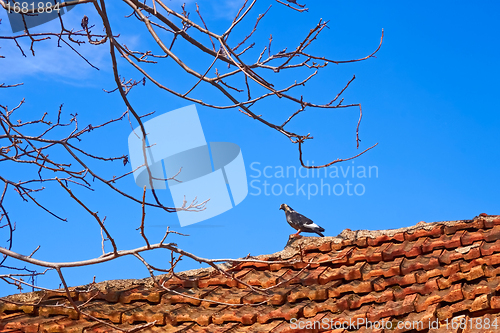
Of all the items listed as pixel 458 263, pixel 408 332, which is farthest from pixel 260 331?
pixel 458 263

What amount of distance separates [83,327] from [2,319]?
1.26 metres

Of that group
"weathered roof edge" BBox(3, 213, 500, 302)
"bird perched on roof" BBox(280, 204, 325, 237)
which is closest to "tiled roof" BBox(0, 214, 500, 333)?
"weathered roof edge" BBox(3, 213, 500, 302)

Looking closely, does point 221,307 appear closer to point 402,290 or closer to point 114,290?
point 114,290

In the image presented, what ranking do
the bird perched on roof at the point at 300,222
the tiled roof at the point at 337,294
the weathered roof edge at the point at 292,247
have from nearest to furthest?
the tiled roof at the point at 337,294, the weathered roof edge at the point at 292,247, the bird perched on roof at the point at 300,222

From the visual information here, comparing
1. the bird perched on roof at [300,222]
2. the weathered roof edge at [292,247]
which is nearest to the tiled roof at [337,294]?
the weathered roof edge at [292,247]

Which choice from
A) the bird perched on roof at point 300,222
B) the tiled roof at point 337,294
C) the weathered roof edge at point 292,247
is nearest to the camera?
the tiled roof at point 337,294

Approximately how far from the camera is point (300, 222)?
835 cm

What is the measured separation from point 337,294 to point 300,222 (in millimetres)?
3308

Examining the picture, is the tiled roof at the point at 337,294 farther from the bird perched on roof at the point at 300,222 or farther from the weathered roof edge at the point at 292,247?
the bird perched on roof at the point at 300,222

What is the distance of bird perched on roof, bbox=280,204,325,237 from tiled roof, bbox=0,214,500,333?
1.75 metres

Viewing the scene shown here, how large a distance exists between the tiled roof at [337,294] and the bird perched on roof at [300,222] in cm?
175

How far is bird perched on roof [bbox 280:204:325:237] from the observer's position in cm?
803

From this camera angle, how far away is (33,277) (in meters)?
5.04

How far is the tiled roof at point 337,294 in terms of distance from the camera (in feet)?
14.6
